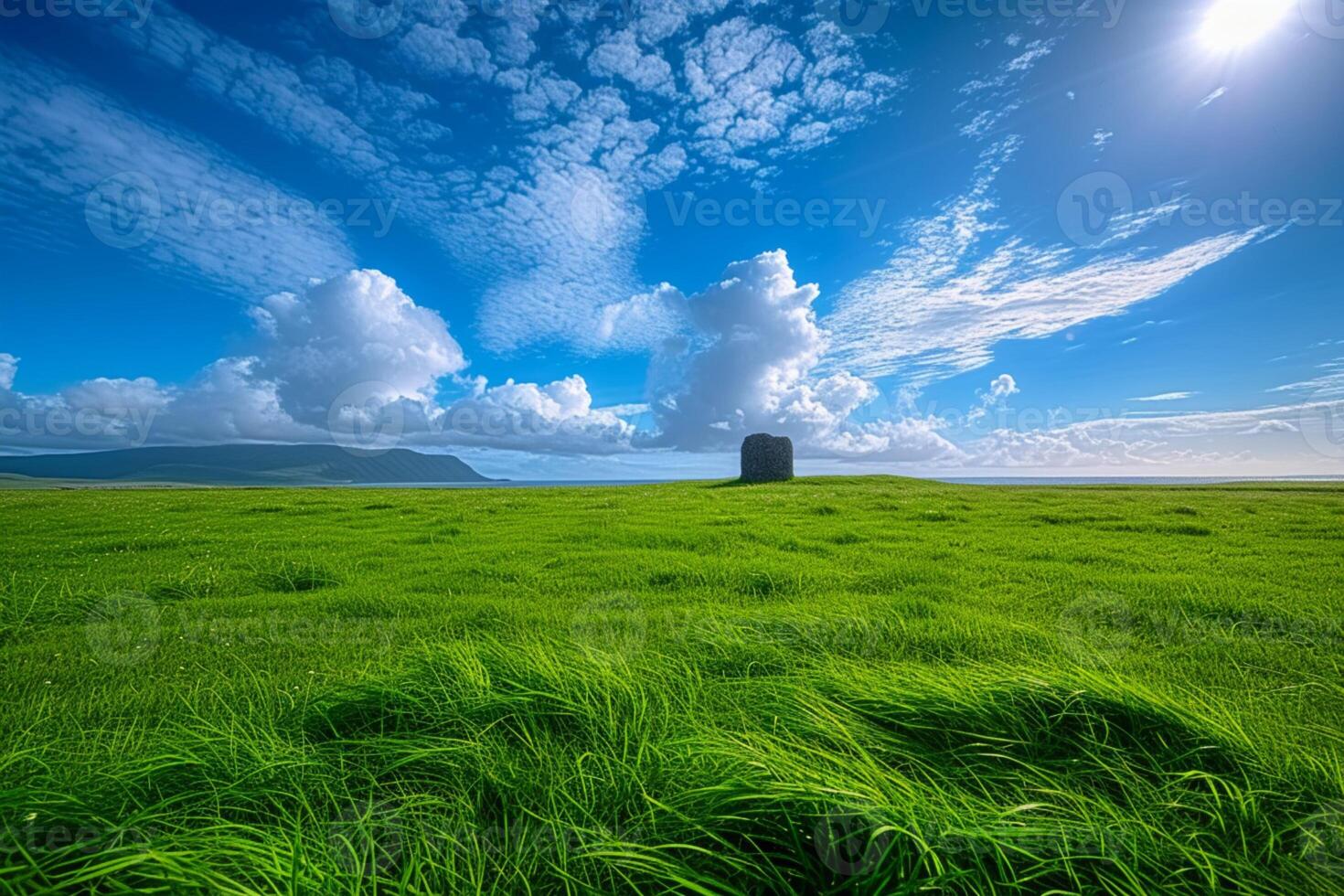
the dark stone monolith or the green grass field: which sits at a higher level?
the dark stone monolith

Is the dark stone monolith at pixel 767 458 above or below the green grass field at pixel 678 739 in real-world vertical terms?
above

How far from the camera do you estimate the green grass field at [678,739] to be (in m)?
2.31

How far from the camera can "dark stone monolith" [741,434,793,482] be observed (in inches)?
1634

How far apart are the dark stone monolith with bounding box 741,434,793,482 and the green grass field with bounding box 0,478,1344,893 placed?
111ft

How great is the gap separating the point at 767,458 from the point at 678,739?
39.3 meters

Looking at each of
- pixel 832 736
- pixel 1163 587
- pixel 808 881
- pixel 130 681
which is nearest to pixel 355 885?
pixel 808 881

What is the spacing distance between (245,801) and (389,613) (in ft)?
13.5

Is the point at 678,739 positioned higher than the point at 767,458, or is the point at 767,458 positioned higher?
the point at 767,458

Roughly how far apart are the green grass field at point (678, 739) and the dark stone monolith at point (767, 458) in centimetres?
3386

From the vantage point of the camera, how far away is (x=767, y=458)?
41.7 m

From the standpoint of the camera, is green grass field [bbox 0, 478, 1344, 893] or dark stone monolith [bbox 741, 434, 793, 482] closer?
green grass field [bbox 0, 478, 1344, 893]

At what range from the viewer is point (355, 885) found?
2100mm

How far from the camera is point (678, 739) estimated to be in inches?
123

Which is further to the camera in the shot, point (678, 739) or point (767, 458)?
point (767, 458)
